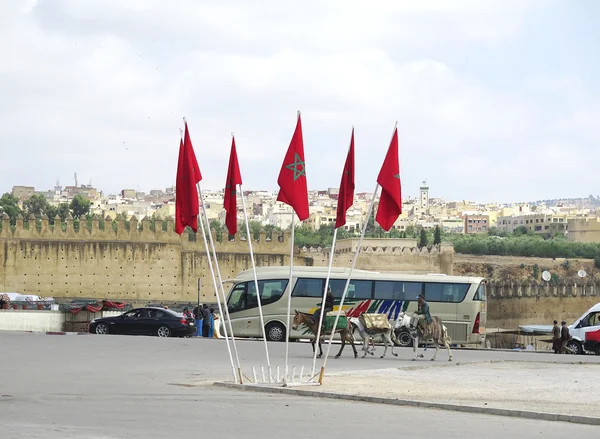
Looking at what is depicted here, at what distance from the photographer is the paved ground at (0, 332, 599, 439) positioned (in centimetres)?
932

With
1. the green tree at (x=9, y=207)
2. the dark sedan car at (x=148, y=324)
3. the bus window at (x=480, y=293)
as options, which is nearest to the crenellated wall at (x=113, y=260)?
the green tree at (x=9, y=207)

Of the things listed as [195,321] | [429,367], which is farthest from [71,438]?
[195,321]

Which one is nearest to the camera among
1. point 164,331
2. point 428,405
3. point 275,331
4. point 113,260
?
point 428,405

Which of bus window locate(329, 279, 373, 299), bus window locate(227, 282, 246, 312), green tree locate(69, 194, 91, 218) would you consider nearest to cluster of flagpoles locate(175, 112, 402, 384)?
bus window locate(227, 282, 246, 312)

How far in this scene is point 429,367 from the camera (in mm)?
16953

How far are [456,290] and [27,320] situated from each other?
402 inches

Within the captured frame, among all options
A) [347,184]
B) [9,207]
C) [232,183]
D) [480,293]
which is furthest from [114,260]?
[347,184]

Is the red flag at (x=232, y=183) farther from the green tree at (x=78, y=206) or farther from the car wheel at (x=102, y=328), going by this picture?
the green tree at (x=78, y=206)

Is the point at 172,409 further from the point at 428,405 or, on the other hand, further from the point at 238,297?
the point at 238,297

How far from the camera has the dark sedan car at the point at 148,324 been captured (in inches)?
1033

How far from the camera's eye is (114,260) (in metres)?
58.0

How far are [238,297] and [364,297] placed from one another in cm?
286

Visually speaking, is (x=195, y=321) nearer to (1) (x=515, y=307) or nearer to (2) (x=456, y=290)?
(2) (x=456, y=290)

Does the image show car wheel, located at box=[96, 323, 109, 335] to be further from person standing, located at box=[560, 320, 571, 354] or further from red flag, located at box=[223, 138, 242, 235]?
red flag, located at box=[223, 138, 242, 235]
